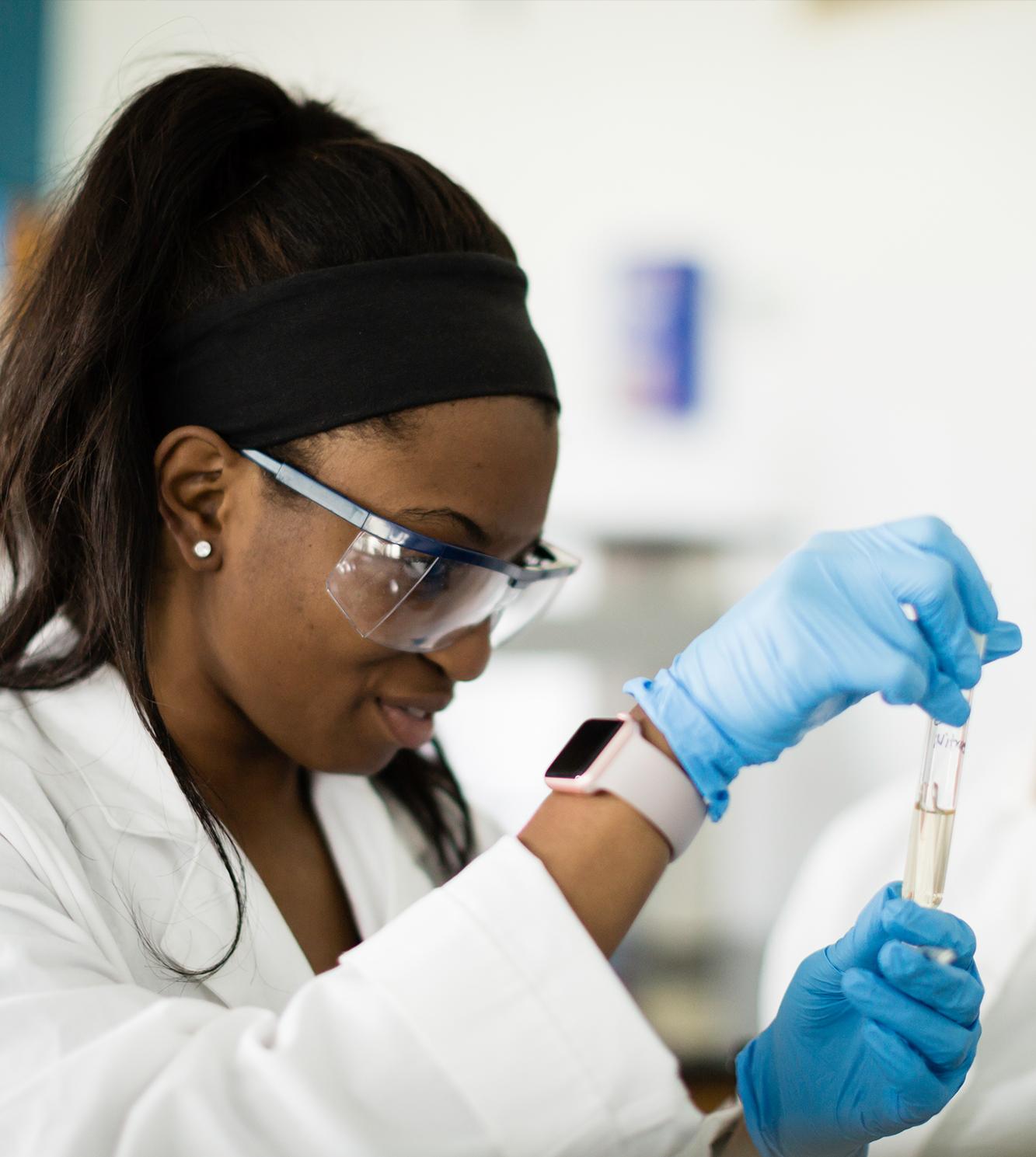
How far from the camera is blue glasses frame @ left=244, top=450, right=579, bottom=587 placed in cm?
87

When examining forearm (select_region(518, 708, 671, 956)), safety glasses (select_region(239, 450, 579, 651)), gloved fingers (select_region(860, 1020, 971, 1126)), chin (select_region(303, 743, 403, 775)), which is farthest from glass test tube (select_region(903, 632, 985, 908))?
chin (select_region(303, 743, 403, 775))

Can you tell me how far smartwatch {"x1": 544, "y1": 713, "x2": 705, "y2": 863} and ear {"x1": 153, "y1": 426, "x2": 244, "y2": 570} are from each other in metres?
0.38

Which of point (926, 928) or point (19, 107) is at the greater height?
point (19, 107)

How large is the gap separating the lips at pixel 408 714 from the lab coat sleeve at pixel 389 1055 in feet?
0.98

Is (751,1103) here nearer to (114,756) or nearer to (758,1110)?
(758,1110)

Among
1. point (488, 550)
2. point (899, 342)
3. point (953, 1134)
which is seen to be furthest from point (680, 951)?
point (488, 550)

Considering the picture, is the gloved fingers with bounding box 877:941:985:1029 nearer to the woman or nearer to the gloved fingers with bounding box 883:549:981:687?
the woman

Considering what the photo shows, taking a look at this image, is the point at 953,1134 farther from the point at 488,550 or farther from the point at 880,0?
the point at 880,0

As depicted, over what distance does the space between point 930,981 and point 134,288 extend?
86 cm

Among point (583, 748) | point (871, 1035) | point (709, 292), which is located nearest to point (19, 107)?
point (709, 292)

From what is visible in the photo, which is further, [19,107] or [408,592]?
[19,107]

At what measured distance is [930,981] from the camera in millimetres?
760

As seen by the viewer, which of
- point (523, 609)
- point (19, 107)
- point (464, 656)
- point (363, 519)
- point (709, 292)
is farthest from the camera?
point (19, 107)

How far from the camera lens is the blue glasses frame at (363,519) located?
0.87 metres
